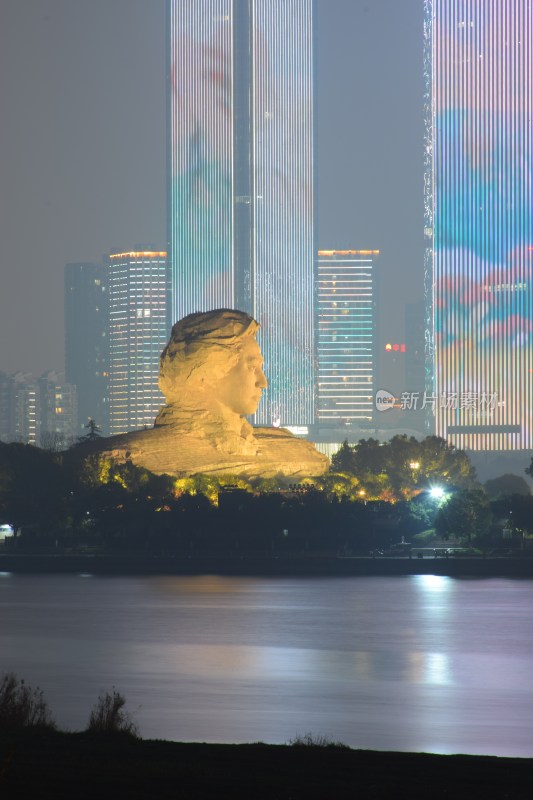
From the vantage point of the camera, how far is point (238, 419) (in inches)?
5182

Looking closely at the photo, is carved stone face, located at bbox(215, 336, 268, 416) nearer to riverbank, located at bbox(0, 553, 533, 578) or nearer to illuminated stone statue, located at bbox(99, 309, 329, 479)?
illuminated stone statue, located at bbox(99, 309, 329, 479)

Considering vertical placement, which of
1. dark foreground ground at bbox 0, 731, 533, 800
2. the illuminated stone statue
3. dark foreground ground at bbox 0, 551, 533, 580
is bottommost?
dark foreground ground at bbox 0, 551, 533, 580

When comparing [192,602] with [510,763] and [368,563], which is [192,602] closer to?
[368,563]

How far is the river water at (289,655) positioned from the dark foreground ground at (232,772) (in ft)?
46.8

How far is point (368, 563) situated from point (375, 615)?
31.3 m

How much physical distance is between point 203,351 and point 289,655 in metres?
52.9

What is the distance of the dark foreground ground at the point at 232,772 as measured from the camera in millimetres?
30328

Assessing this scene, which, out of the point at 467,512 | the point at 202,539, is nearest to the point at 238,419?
the point at 202,539

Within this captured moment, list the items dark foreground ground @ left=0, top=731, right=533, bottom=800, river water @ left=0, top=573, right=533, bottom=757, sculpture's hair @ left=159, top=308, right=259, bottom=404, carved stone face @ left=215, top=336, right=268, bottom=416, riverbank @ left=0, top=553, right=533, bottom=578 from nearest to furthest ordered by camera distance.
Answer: dark foreground ground @ left=0, top=731, right=533, bottom=800
river water @ left=0, top=573, right=533, bottom=757
riverbank @ left=0, top=553, right=533, bottom=578
sculpture's hair @ left=159, top=308, right=259, bottom=404
carved stone face @ left=215, top=336, right=268, bottom=416

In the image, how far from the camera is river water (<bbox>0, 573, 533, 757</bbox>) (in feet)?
177

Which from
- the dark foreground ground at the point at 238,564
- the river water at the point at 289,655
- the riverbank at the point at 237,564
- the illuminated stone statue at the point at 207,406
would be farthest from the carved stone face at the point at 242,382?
the river water at the point at 289,655

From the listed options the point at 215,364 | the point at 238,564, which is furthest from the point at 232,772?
the point at 238,564

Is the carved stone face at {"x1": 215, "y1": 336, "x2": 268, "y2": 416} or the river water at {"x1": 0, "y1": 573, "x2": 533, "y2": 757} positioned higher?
the carved stone face at {"x1": 215, "y1": 336, "x2": 268, "y2": 416}

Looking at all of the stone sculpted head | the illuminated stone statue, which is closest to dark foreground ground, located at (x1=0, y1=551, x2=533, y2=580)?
the illuminated stone statue
